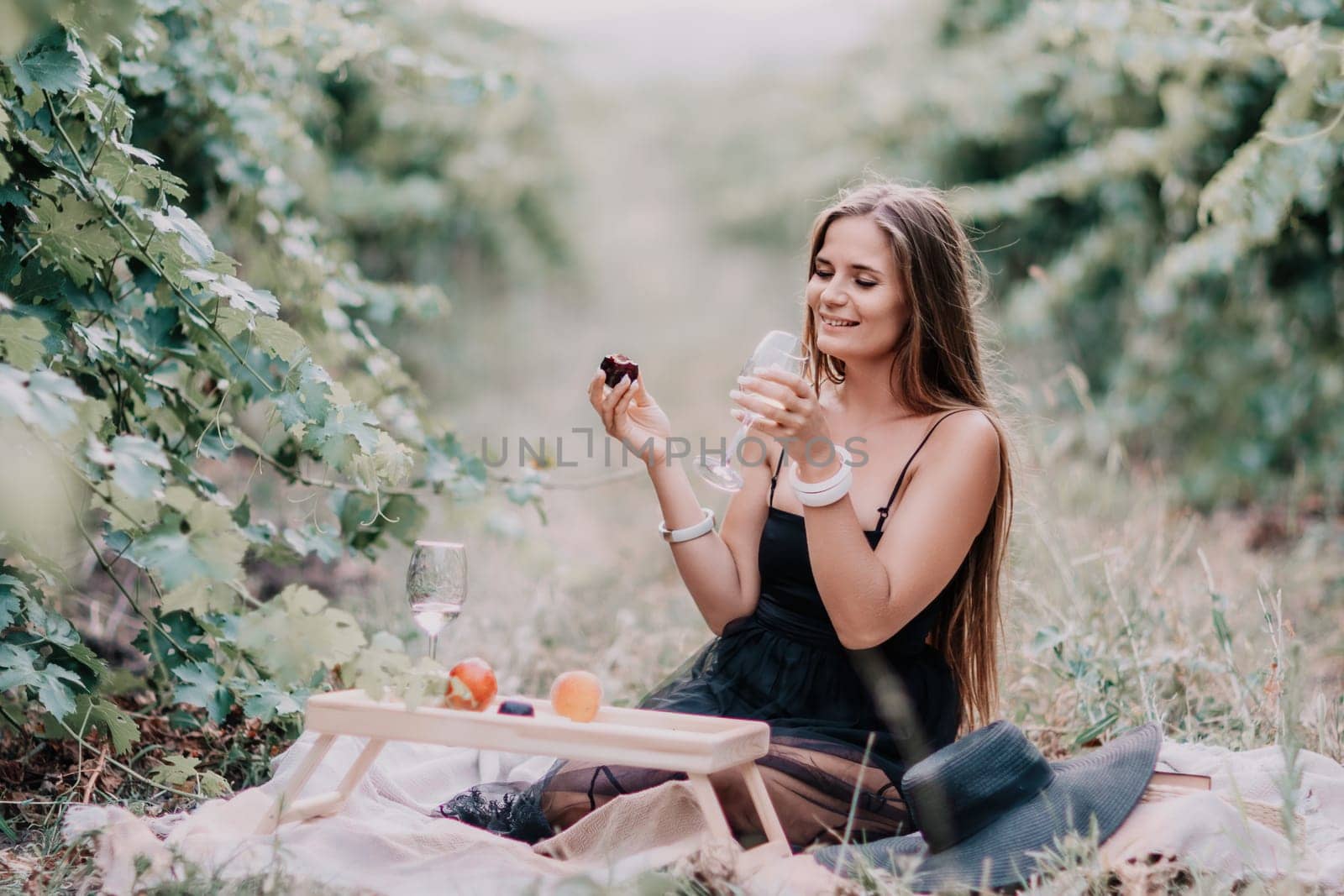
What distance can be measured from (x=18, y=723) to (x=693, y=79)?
22.7 meters

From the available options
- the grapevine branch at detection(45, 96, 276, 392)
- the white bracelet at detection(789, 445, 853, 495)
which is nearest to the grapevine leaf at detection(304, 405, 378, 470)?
the grapevine branch at detection(45, 96, 276, 392)

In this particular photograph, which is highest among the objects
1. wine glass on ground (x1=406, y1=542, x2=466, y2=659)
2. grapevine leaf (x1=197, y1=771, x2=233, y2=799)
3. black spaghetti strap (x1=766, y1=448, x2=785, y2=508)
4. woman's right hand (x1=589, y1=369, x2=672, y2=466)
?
woman's right hand (x1=589, y1=369, x2=672, y2=466)

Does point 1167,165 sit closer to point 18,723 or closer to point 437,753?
point 437,753

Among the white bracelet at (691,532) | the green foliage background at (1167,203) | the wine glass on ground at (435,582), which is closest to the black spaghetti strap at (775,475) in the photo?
the white bracelet at (691,532)

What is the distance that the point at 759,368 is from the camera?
97.3 inches

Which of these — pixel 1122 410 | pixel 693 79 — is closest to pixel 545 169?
pixel 1122 410

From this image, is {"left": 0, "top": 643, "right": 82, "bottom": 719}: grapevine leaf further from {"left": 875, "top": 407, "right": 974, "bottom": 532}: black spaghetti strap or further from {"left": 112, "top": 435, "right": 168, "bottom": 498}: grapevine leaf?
{"left": 875, "top": 407, "right": 974, "bottom": 532}: black spaghetti strap

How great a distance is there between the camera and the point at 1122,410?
6.85m

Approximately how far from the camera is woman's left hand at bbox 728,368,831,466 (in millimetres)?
2402

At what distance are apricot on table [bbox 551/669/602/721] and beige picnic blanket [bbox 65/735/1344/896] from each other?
0.92ft

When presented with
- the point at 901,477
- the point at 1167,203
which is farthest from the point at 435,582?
the point at 1167,203

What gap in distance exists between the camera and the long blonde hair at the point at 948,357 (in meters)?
2.89

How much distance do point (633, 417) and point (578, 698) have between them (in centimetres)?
85

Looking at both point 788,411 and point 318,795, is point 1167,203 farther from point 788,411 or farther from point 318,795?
point 318,795
